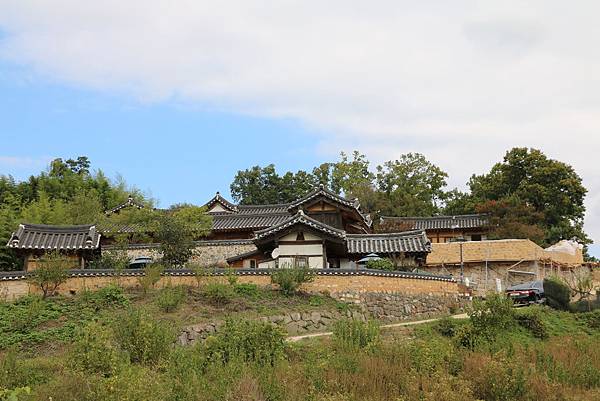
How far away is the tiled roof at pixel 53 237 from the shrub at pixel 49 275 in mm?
3927

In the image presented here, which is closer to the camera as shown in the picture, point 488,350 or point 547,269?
point 488,350

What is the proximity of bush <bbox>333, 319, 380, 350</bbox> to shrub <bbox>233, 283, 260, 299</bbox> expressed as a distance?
19.4 feet

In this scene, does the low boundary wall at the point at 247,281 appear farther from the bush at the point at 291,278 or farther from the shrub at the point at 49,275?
the bush at the point at 291,278

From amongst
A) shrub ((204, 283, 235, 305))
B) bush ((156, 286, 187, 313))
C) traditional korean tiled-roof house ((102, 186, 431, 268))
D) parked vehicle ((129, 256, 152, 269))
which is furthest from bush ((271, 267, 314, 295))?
parked vehicle ((129, 256, 152, 269))

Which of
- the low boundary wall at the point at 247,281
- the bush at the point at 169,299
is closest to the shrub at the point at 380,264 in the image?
the low boundary wall at the point at 247,281

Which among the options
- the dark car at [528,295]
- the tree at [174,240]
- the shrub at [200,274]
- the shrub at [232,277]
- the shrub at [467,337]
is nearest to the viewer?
the shrub at [467,337]

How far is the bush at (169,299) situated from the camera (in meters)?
21.3

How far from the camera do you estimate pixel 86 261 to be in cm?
2858

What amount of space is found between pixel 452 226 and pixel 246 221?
14.5 meters

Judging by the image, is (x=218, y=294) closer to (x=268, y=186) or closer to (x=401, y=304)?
(x=401, y=304)

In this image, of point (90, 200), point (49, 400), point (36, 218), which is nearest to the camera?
point (49, 400)

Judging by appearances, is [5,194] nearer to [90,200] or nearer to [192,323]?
[90,200]

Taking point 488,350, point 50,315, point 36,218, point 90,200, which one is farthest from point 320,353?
point 90,200

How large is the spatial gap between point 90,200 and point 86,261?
12.3 metres
